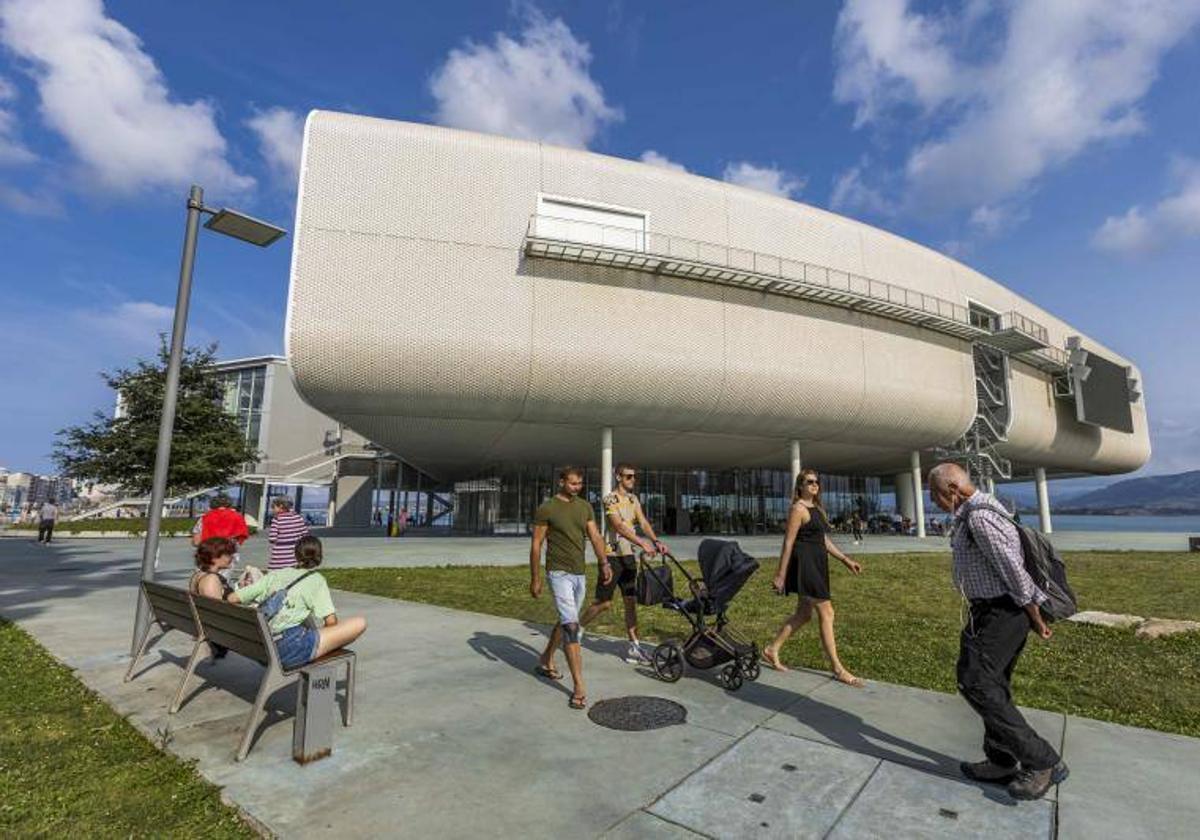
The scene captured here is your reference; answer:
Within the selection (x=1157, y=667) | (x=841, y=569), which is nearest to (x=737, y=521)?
(x=841, y=569)

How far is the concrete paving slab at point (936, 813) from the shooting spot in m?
3.01

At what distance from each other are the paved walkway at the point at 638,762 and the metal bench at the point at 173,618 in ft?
0.73

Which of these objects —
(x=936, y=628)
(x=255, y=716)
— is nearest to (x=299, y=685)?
(x=255, y=716)

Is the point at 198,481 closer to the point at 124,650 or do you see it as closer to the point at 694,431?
the point at 694,431

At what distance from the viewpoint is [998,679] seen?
357 centimetres

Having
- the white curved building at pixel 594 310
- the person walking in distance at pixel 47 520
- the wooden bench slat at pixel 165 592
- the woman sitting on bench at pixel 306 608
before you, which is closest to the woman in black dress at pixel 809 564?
the woman sitting on bench at pixel 306 608

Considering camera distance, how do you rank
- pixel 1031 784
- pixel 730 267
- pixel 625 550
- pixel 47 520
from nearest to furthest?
1. pixel 1031 784
2. pixel 625 550
3. pixel 47 520
4. pixel 730 267

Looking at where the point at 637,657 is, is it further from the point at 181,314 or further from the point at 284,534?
the point at 181,314

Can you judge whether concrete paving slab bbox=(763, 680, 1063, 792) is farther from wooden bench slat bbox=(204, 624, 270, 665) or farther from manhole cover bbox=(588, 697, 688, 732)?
wooden bench slat bbox=(204, 624, 270, 665)

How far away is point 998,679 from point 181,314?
8.29 m

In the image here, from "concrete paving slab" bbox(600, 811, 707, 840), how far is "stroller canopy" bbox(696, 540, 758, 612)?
7.93 ft

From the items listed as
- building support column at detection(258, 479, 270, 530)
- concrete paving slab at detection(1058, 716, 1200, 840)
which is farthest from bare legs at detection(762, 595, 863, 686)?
building support column at detection(258, 479, 270, 530)

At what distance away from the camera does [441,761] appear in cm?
378

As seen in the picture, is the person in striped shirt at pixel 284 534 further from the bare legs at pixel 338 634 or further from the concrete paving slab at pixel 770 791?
the concrete paving slab at pixel 770 791
